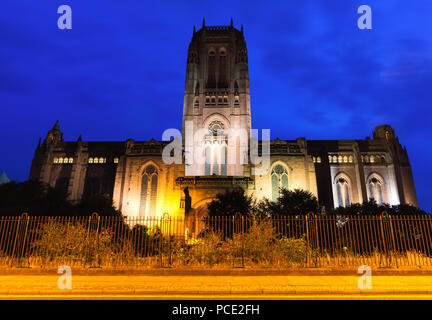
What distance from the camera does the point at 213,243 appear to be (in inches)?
462

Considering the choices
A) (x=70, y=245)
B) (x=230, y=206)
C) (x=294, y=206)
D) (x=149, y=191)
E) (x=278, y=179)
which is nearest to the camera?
(x=70, y=245)

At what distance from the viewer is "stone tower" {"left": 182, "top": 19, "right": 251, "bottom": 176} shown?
38.8 meters

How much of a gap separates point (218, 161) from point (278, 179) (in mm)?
9142

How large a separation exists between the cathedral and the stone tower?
153 millimetres

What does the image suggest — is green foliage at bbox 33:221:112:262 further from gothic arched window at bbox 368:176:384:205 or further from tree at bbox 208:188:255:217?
gothic arched window at bbox 368:176:384:205

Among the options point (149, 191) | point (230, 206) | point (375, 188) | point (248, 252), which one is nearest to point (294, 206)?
point (230, 206)

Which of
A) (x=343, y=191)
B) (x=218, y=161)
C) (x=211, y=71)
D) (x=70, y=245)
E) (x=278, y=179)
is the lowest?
(x=70, y=245)

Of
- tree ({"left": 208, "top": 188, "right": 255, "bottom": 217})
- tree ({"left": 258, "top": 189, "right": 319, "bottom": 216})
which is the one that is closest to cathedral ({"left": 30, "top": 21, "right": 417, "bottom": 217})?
tree ({"left": 208, "top": 188, "right": 255, "bottom": 217})

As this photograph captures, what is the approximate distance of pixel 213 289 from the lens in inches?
284

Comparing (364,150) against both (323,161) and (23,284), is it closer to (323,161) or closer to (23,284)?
(323,161)

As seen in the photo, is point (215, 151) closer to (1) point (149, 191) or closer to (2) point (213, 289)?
(1) point (149, 191)
